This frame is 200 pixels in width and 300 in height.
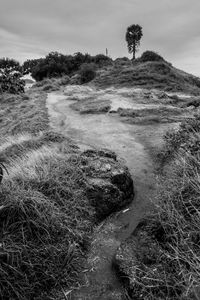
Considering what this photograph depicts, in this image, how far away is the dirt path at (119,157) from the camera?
4.47m

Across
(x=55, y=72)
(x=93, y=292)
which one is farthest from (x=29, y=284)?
(x=55, y=72)

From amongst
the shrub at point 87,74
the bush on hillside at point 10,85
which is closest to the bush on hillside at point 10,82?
the bush on hillside at point 10,85

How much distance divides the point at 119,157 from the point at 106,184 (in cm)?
271

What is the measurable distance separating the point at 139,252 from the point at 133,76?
3425 centimetres

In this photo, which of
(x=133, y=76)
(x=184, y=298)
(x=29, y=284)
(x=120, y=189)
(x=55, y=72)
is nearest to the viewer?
(x=184, y=298)

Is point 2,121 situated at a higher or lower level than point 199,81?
lower

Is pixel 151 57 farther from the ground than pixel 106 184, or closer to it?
farther from the ground

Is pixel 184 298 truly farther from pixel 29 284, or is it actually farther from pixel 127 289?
pixel 29 284

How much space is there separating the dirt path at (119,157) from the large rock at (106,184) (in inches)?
9.0

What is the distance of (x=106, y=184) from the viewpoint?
21.4 ft

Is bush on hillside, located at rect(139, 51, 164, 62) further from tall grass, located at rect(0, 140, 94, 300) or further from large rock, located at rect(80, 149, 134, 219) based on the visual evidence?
tall grass, located at rect(0, 140, 94, 300)

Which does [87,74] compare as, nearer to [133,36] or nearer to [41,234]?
[133,36]

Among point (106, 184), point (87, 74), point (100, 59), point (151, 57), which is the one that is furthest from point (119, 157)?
point (100, 59)

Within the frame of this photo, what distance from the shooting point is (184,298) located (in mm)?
3410
